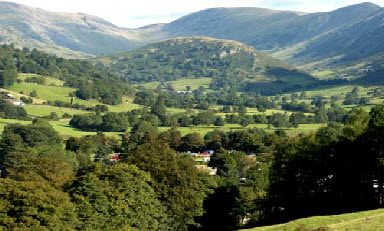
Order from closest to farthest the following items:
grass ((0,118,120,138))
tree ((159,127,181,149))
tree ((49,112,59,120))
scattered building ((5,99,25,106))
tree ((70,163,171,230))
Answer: tree ((70,163,171,230))
tree ((159,127,181,149))
grass ((0,118,120,138))
tree ((49,112,59,120))
scattered building ((5,99,25,106))

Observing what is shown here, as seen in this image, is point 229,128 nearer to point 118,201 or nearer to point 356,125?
point 356,125

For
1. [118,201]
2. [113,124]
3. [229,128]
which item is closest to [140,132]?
[113,124]

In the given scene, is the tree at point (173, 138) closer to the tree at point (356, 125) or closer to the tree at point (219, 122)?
the tree at point (219, 122)

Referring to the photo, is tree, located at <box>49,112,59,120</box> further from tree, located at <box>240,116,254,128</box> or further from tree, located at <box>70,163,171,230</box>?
tree, located at <box>70,163,171,230</box>

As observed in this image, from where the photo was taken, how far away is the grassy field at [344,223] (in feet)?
104

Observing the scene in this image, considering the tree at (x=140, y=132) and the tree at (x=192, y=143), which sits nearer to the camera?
the tree at (x=140, y=132)

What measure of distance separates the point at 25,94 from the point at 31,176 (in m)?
149

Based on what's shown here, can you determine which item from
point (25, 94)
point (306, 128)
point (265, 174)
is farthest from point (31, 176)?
point (25, 94)

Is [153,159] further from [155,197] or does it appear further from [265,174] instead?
[265,174]

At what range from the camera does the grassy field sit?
3169 centimetres

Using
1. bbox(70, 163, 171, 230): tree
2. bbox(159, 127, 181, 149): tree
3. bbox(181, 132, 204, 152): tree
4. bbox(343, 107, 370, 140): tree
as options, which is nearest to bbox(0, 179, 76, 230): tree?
bbox(70, 163, 171, 230): tree

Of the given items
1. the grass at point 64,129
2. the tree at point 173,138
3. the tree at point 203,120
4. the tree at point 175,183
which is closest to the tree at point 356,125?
the tree at point 175,183

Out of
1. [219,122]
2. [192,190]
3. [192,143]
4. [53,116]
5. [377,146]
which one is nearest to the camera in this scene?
[377,146]

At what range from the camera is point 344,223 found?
34.8 metres
